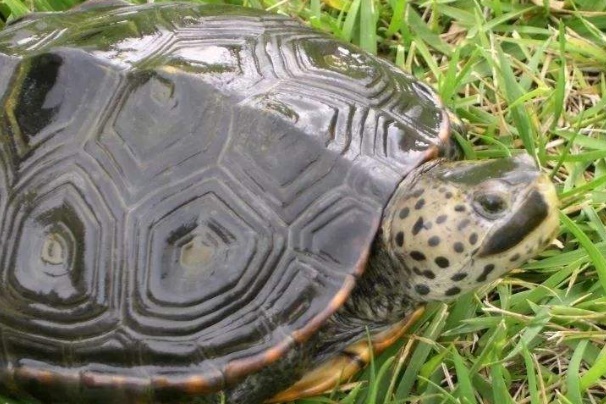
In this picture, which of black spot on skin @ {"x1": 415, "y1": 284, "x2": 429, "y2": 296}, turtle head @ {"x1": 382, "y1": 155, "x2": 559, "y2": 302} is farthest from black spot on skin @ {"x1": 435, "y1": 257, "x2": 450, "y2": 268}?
black spot on skin @ {"x1": 415, "y1": 284, "x2": 429, "y2": 296}

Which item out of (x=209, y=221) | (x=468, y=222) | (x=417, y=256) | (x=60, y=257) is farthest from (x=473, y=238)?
(x=60, y=257)

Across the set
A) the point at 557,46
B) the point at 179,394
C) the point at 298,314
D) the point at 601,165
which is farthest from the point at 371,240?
the point at 557,46

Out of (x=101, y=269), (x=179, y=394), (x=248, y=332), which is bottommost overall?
(x=179, y=394)

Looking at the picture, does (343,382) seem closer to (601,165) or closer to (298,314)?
(298,314)

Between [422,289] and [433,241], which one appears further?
[422,289]

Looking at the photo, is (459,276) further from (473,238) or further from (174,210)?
(174,210)

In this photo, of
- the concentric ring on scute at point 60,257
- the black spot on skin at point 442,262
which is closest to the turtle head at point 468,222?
the black spot on skin at point 442,262

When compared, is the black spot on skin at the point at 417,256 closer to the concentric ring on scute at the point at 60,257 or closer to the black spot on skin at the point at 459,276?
the black spot on skin at the point at 459,276
